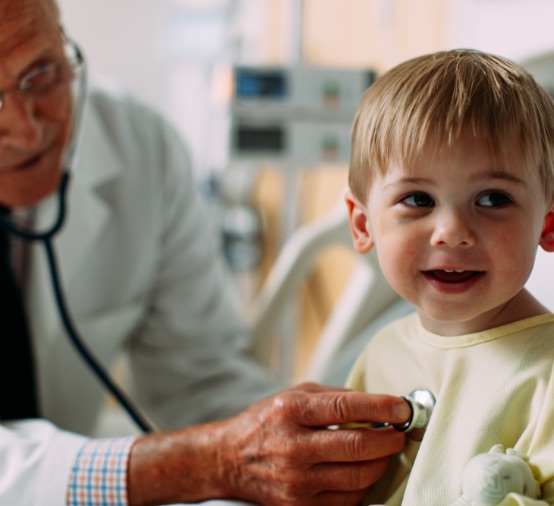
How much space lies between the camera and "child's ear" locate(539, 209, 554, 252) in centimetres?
73

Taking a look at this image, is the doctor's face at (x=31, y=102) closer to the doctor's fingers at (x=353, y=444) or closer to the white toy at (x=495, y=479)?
the doctor's fingers at (x=353, y=444)

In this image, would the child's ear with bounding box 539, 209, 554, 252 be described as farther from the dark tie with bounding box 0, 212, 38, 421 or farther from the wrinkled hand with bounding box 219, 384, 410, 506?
the dark tie with bounding box 0, 212, 38, 421

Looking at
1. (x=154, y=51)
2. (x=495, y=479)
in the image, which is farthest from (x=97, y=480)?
(x=154, y=51)

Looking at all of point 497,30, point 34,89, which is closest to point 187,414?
point 34,89

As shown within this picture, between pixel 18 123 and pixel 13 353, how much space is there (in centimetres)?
50

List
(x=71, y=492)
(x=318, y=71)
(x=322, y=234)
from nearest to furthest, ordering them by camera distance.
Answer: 1. (x=71, y=492)
2. (x=322, y=234)
3. (x=318, y=71)

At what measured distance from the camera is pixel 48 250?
1.28 meters

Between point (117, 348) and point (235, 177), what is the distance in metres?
2.27

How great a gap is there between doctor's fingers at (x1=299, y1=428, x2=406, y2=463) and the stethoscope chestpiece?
0.05 ft

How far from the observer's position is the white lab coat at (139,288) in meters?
1.54

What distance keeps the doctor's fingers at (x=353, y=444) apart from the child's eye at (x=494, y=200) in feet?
0.90

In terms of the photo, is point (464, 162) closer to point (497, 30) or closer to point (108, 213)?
point (108, 213)

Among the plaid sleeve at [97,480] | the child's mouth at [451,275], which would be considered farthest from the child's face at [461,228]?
the plaid sleeve at [97,480]

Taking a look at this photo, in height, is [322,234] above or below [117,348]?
above
